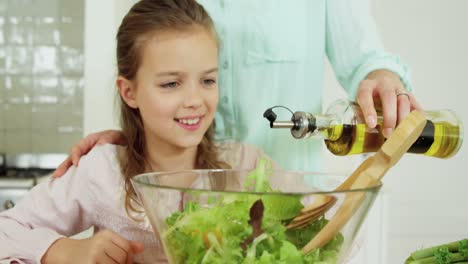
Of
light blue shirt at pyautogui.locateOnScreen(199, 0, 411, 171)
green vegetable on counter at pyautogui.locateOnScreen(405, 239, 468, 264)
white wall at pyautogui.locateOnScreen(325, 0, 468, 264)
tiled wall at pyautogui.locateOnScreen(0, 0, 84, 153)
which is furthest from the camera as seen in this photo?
tiled wall at pyautogui.locateOnScreen(0, 0, 84, 153)

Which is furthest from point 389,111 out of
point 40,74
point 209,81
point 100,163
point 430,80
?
point 40,74

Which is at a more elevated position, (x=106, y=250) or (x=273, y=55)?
(x=273, y=55)

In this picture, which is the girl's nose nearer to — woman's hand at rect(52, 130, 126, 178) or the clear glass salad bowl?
woman's hand at rect(52, 130, 126, 178)

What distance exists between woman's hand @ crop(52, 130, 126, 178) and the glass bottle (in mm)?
601

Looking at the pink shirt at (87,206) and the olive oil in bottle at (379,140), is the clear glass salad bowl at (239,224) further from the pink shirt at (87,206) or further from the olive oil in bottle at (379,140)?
the pink shirt at (87,206)

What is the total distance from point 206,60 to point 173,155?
242mm

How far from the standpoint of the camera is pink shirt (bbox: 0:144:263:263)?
1253 mm

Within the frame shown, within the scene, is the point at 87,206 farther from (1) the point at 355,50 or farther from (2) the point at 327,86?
(2) the point at 327,86

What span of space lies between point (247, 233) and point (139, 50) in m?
0.75

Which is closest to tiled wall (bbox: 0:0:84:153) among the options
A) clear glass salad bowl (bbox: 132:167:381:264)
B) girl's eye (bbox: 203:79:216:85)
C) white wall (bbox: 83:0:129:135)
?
white wall (bbox: 83:0:129:135)

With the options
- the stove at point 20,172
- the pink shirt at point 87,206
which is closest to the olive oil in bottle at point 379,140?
the pink shirt at point 87,206

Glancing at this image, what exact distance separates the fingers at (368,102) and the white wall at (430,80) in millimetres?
1776

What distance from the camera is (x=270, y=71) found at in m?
1.50

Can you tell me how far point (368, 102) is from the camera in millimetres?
926
